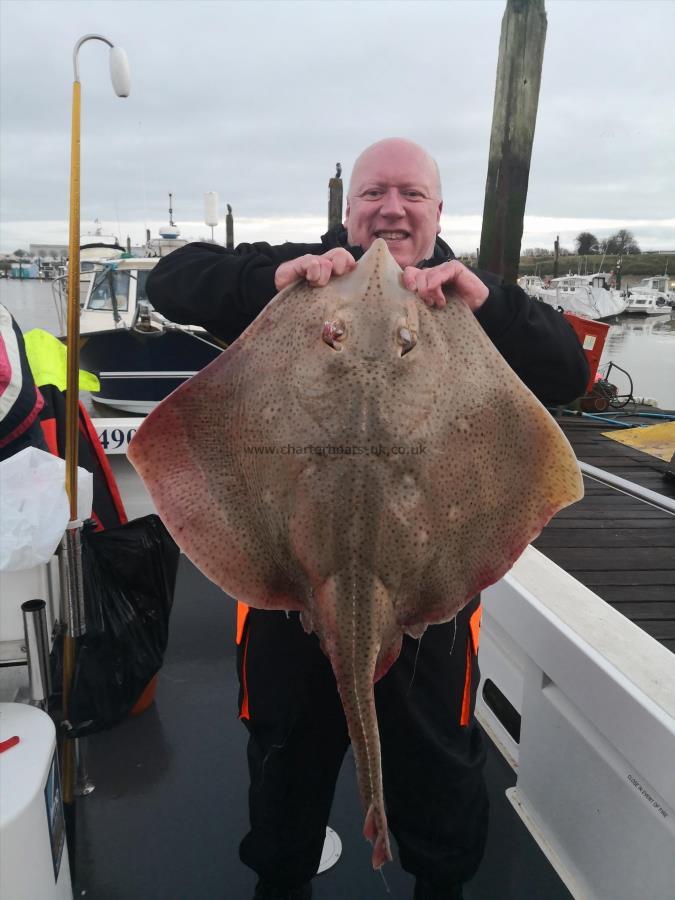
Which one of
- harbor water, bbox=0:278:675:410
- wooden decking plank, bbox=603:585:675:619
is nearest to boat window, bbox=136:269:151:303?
harbor water, bbox=0:278:675:410

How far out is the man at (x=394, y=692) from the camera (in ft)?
5.65

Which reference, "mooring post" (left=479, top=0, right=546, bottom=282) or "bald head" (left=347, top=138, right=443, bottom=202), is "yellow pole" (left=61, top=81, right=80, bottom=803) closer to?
"bald head" (left=347, top=138, right=443, bottom=202)

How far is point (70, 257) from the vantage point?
213 centimetres

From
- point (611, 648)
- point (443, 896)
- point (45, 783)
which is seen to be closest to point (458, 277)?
point (611, 648)

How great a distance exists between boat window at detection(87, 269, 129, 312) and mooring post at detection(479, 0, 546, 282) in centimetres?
643

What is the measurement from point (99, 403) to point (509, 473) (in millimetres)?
10217

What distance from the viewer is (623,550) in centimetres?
341

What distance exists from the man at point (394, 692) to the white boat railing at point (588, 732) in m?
0.35

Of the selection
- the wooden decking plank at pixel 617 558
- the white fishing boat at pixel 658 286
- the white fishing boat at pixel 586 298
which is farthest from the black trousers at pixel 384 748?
the white fishing boat at pixel 658 286

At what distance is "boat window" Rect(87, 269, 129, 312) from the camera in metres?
10.7

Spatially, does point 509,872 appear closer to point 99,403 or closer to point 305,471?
point 305,471

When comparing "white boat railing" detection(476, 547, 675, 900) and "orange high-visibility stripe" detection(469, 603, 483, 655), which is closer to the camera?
"white boat railing" detection(476, 547, 675, 900)

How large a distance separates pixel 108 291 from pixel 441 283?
1100 centimetres

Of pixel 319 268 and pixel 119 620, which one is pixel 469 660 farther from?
pixel 119 620
